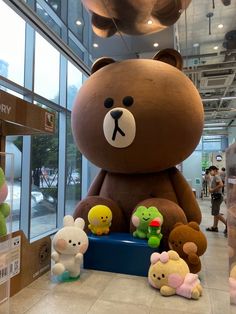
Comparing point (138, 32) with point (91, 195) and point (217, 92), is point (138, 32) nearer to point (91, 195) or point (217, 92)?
point (91, 195)

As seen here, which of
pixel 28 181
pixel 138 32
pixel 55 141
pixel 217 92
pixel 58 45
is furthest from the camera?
pixel 217 92

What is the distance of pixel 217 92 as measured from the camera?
8.91 meters

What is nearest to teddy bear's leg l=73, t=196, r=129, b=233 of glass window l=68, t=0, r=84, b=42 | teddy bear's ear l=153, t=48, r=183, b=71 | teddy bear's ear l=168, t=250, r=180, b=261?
teddy bear's ear l=168, t=250, r=180, b=261

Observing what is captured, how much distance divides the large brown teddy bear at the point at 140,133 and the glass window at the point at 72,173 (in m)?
3.03

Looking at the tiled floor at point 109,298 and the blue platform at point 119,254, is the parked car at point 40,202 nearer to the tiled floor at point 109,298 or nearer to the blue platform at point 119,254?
the blue platform at point 119,254

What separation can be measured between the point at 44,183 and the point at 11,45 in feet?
8.35

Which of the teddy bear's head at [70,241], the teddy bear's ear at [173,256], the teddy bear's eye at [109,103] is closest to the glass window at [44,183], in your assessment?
the teddy bear's eye at [109,103]

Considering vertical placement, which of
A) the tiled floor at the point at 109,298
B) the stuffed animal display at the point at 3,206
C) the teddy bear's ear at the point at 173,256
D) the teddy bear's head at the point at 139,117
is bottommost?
the tiled floor at the point at 109,298

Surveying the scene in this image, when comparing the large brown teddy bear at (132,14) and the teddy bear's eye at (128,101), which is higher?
the large brown teddy bear at (132,14)

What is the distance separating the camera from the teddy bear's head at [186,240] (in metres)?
2.99

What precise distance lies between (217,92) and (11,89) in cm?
648

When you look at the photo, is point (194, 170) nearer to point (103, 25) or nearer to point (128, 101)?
point (103, 25)

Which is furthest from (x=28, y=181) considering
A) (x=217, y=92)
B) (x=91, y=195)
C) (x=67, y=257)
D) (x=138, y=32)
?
(x=217, y=92)

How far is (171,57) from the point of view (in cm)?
400
